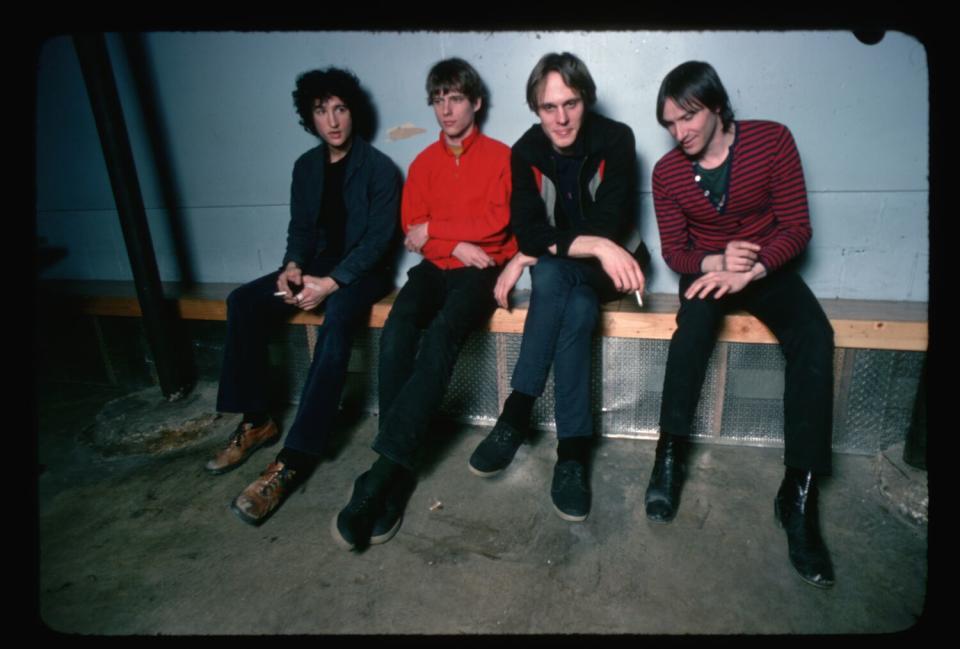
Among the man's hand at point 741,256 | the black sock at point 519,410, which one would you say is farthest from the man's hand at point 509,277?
the man's hand at point 741,256

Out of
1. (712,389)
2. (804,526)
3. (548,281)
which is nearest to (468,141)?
(548,281)

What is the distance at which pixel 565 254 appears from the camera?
2061 millimetres

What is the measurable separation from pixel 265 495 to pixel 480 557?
0.84 m

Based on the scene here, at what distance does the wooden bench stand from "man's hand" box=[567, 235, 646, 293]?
25 cm

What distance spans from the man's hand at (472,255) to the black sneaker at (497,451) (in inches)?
28.5

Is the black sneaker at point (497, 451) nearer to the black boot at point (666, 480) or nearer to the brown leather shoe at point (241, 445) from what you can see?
the black boot at point (666, 480)

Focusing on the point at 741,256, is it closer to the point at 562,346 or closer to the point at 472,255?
the point at 562,346

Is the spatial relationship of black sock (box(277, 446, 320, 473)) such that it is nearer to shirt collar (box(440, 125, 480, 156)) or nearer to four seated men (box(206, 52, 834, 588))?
four seated men (box(206, 52, 834, 588))

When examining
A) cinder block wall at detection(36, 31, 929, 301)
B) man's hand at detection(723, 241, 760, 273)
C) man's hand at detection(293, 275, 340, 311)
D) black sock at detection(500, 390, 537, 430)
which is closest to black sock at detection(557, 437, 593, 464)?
black sock at detection(500, 390, 537, 430)

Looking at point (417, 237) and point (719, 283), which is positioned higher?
point (417, 237)

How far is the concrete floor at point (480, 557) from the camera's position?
4.67ft

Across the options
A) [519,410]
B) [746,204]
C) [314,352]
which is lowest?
[519,410]

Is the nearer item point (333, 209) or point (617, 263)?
point (617, 263)

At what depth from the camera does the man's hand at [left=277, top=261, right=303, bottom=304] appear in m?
2.34
